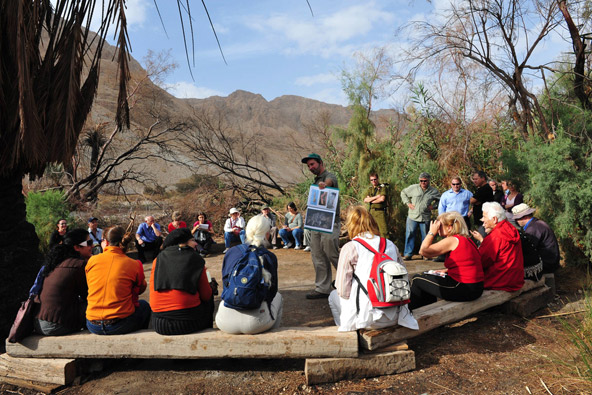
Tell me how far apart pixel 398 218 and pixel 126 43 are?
7.26 metres

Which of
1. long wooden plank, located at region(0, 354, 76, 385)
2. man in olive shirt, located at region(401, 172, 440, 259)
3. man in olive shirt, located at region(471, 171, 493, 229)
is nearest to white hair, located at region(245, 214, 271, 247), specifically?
long wooden plank, located at region(0, 354, 76, 385)

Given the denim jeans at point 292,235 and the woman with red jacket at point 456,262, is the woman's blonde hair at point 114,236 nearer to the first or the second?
the woman with red jacket at point 456,262

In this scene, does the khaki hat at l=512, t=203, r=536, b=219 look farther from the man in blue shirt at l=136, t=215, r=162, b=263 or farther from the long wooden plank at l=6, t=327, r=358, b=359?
the man in blue shirt at l=136, t=215, r=162, b=263

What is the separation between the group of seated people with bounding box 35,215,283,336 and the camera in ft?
12.2

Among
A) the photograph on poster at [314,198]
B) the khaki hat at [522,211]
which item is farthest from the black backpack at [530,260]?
the photograph on poster at [314,198]

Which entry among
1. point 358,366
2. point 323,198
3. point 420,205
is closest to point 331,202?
point 323,198

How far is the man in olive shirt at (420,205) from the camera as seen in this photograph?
7703 mm

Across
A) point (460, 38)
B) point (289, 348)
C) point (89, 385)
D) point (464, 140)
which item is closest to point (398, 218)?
point (464, 140)

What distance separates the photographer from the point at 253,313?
3.65m

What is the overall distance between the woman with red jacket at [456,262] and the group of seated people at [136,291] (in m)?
1.70

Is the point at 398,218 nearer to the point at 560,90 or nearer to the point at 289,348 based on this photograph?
the point at 560,90

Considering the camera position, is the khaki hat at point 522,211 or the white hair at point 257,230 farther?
the khaki hat at point 522,211

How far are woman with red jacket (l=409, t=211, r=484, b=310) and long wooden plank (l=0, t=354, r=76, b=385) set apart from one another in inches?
140

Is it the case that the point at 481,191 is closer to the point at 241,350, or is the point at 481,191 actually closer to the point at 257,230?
the point at 257,230
